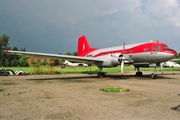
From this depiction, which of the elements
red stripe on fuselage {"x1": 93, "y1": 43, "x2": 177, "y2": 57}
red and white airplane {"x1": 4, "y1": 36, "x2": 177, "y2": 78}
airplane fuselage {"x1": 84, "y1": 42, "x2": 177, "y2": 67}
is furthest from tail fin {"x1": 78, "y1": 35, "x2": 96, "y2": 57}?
red stripe on fuselage {"x1": 93, "y1": 43, "x2": 177, "y2": 57}

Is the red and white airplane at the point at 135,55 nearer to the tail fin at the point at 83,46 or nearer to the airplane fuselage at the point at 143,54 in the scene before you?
the airplane fuselage at the point at 143,54

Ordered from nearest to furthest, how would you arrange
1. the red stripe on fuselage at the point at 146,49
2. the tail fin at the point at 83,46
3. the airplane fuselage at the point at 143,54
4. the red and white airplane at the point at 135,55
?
the airplane fuselage at the point at 143,54 < the red and white airplane at the point at 135,55 < the red stripe on fuselage at the point at 146,49 < the tail fin at the point at 83,46

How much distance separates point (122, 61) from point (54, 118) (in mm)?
12768

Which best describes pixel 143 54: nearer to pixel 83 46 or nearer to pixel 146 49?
pixel 146 49

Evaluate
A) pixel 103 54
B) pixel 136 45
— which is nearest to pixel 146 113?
pixel 136 45

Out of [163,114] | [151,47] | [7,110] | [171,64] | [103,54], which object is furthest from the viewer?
[171,64]

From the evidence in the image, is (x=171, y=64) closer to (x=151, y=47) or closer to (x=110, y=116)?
(x=151, y=47)

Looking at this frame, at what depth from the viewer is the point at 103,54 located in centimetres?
1839

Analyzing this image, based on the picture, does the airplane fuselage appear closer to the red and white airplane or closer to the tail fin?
→ the red and white airplane

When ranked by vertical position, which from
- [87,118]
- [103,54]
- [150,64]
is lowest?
[87,118]

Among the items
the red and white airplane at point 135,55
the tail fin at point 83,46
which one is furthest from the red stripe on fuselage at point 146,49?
the tail fin at point 83,46

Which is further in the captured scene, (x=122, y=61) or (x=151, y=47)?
(x=122, y=61)

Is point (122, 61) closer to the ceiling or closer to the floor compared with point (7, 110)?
closer to the ceiling

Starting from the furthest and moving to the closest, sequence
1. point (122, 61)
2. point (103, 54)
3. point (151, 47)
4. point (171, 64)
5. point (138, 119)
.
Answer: point (171, 64)
point (103, 54)
point (122, 61)
point (151, 47)
point (138, 119)
